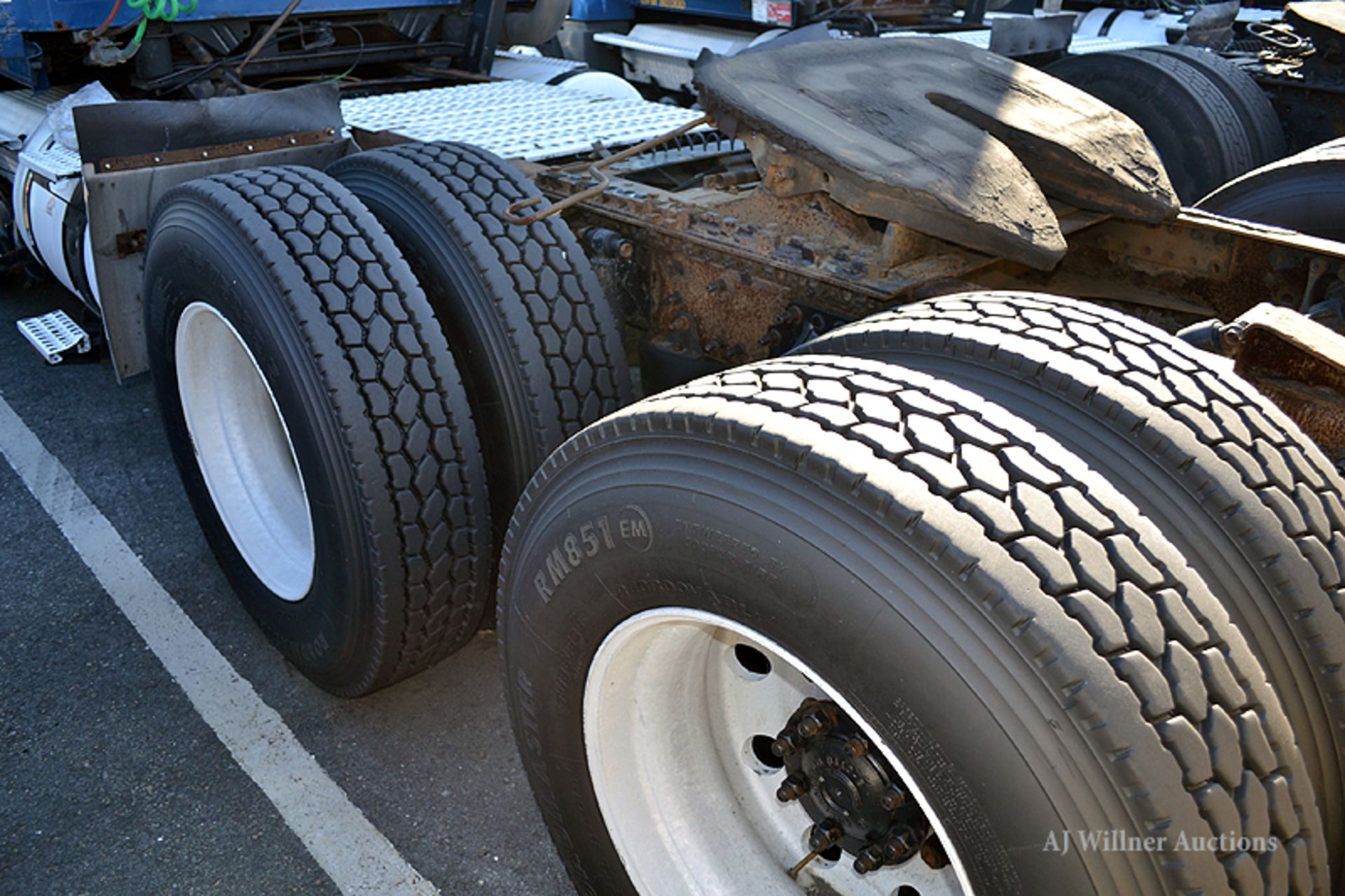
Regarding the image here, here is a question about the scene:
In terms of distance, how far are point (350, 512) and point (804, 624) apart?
4.53 feet

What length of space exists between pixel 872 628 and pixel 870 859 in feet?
1.72

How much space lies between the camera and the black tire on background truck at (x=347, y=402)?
2.49 metres

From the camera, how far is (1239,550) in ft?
5.36

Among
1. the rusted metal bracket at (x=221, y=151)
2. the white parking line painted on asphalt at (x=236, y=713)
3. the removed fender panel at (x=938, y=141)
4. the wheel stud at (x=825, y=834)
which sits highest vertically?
the removed fender panel at (x=938, y=141)

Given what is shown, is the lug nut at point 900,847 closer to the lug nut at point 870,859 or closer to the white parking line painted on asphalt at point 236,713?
the lug nut at point 870,859

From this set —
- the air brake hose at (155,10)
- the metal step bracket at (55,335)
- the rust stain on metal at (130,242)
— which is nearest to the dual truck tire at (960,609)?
the rust stain on metal at (130,242)

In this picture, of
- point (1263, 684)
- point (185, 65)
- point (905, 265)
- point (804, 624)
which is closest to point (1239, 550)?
point (1263, 684)

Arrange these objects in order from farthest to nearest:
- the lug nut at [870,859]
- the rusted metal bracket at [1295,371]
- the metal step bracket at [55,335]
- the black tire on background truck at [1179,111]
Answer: the metal step bracket at [55,335] < the black tire on background truck at [1179,111] < the rusted metal bracket at [1295,371] < the lug nut at [870,859]

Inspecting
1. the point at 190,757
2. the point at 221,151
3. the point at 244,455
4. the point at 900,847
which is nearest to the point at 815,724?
the point at 900,847

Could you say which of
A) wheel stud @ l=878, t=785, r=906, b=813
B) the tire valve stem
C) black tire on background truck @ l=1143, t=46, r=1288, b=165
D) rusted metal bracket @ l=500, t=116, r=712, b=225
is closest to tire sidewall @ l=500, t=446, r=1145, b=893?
wheel stud @ l=878, t=785, r=906, b=813

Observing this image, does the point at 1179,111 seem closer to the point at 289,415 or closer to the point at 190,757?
the point at 289,415

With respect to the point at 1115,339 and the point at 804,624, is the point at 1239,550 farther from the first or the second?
the point at 804,624

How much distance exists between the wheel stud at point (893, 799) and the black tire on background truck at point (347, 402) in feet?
4.26

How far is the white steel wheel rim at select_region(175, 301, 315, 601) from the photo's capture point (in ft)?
10.4
